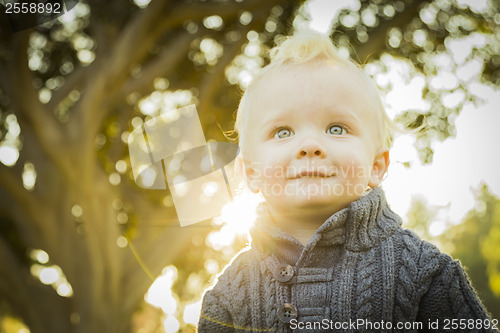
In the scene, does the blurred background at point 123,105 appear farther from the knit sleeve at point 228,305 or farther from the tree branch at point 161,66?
the knit sleeve at point 228,305

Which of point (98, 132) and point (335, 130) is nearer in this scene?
point (335, 130)

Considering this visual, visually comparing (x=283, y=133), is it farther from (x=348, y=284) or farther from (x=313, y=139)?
(x=348, y=284)

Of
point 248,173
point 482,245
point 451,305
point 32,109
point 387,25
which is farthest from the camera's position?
point 482,245

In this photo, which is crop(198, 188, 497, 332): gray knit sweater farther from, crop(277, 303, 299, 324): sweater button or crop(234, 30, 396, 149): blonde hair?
crop(234, 30, 396, 149): blonde hair

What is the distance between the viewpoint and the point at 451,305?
122cm

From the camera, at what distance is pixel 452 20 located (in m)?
6.12

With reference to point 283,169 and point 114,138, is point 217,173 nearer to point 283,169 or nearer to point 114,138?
point 114,138

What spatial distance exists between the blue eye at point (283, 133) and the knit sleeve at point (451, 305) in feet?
1.78

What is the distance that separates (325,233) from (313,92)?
1.27 feet

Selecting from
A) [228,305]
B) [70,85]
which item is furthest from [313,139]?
[70,85]

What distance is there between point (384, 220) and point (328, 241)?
0.20m

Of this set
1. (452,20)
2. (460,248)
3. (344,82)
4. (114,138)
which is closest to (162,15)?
(114,138)

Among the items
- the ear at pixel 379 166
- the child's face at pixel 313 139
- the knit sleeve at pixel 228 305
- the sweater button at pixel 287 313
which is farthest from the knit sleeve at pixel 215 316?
the ear at pixel 379 166

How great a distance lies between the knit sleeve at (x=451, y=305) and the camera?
3.93 ft
